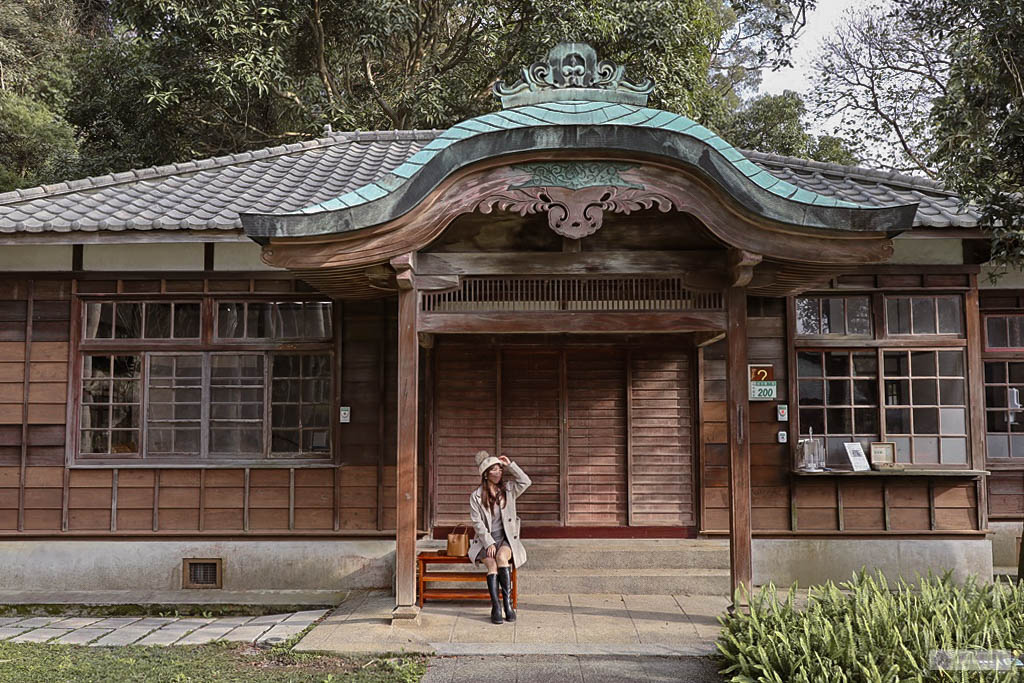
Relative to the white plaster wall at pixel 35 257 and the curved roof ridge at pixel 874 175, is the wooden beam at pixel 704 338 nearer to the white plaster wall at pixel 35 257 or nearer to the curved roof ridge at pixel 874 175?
the curved roof ridge at pixel 874 175

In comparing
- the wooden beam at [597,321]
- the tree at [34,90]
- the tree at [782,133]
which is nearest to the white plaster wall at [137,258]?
the wooden beam at [597,321]

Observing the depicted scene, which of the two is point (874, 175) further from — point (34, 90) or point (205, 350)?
point (34, 90)

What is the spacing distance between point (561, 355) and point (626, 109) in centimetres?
331

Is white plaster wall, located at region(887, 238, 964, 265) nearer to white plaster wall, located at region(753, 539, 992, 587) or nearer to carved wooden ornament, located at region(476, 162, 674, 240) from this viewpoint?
white plaster wall, located at region(753, 539, 992, 587)

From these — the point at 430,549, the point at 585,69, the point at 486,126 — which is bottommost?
the point at 430,549

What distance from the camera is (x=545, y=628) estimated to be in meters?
6.89

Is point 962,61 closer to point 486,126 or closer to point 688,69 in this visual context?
point 486,126

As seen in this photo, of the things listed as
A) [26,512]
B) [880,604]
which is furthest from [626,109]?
[26,512]

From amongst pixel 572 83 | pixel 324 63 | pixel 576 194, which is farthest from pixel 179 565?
pixel 324 63

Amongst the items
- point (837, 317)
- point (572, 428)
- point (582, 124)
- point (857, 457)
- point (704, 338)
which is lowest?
point (857, 457)

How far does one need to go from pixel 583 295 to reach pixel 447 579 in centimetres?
295

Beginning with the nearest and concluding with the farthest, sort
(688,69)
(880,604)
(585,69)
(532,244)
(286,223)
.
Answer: (880,604) < (286,223) < (585,69) < (532,244) < (688,69)

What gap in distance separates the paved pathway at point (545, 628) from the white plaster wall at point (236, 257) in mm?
3737

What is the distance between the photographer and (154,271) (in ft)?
28.8
